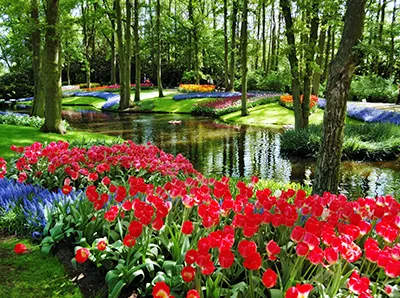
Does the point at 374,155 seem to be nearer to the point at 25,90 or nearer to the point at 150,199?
the point at 150,199

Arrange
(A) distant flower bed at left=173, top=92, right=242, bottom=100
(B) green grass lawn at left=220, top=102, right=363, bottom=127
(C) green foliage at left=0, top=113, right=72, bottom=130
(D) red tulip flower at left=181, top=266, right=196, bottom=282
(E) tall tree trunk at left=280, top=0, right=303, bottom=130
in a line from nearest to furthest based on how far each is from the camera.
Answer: (D) red tulip flower at left=181, top=266, right=196, bottom=282 → (E) tall tree trunk at left=280, top=0, right=303, bottom=130 → (C) green foliage at left=0, top=113, right=72, bottom=130 → (B) green grass lawn at left=220, top=102, right=363, bottom=127 → (A) distant flower bed at left=173, top=92, right=242, bottom=100

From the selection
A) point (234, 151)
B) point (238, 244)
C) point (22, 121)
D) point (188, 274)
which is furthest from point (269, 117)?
point (188, 274)

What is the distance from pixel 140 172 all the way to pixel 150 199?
286cm

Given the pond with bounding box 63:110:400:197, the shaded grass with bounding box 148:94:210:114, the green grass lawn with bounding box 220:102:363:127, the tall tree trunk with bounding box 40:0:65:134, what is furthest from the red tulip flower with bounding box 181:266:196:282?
the shaded grass with bounding box 148:94:210:114

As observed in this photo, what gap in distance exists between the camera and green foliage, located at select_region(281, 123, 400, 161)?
442 inches

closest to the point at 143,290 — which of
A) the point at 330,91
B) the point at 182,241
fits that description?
the point at 182,241

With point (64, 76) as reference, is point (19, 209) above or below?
below

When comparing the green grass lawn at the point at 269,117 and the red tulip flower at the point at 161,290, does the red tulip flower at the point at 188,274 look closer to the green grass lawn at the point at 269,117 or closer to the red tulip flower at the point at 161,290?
the red tulip flower at the point at 161,290

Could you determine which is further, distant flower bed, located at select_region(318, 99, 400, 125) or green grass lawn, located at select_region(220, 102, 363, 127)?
green grass lawn, located at select_region(220, 102, 363, 127)

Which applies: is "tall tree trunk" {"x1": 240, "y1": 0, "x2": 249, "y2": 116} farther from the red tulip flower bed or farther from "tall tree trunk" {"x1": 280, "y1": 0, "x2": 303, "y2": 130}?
the red tulip flower bed

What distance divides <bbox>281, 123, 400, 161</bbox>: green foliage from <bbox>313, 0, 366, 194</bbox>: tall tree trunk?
6012 millimetres

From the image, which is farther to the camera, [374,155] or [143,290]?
[374,155]

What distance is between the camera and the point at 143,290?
291 centimetres

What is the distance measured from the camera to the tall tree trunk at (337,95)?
16.3 ft
